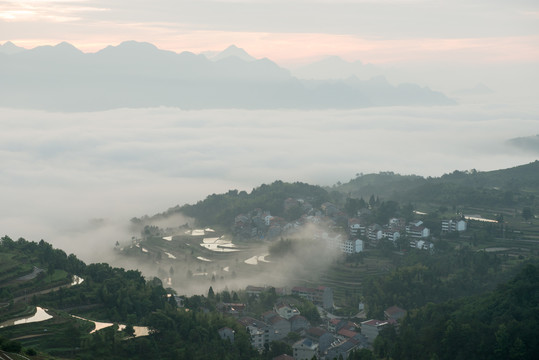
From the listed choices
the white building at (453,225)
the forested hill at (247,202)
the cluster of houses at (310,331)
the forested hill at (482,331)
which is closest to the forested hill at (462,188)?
the white building at (453,225)

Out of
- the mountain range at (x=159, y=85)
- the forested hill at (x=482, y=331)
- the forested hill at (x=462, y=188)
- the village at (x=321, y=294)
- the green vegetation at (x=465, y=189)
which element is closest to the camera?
the forested hill at (x=482, y=331)

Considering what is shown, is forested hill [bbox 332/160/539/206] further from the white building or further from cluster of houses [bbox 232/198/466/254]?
cluster of houses [bbox 232/198/466/254]

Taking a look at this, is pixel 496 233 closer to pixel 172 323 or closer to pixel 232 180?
pixel 172 323

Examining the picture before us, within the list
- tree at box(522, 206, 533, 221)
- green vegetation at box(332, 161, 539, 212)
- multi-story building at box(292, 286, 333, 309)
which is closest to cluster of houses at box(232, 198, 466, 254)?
tree at box(522, 206, 533, 221)

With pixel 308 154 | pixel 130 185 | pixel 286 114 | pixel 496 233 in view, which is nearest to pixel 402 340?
pixel 496 233

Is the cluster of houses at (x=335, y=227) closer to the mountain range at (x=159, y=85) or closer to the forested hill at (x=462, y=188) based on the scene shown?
the forested hill at (x=462, y=188)

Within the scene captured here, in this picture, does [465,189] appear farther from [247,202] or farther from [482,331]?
[482,331]

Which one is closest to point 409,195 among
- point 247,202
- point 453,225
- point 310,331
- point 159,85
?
point 453,225
